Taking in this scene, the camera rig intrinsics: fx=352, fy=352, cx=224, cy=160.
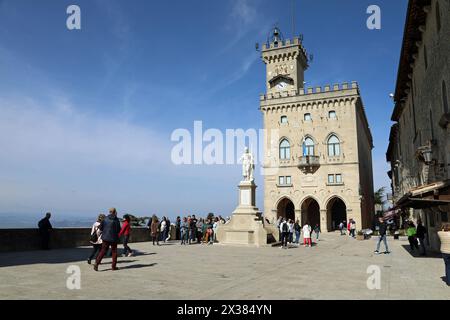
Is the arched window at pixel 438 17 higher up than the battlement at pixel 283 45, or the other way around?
the battlement at pixel 283 45

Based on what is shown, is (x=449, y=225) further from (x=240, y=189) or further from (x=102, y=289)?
(x=240, y=189)

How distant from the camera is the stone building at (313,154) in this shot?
4003cm

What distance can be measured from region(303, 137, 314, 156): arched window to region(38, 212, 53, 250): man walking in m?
31.6

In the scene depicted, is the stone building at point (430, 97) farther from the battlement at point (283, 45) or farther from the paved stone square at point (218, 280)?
the battlement at point (283, 45)

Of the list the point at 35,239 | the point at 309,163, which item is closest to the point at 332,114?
the point at 309,163

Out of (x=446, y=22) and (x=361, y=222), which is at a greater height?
(x=446, y=22)

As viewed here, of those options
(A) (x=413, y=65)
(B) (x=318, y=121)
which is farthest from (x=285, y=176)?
(A) (x=413, y=65)

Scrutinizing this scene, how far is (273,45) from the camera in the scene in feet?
161

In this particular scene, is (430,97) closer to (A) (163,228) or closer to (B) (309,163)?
(A) (163,228)

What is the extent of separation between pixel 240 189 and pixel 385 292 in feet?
46.9

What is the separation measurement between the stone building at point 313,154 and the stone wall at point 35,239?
26605mm

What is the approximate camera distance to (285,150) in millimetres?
43344

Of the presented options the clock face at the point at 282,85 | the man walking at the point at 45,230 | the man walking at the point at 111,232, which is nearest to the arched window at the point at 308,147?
the clock face at the point at 282,85

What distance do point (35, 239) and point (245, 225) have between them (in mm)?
10892
